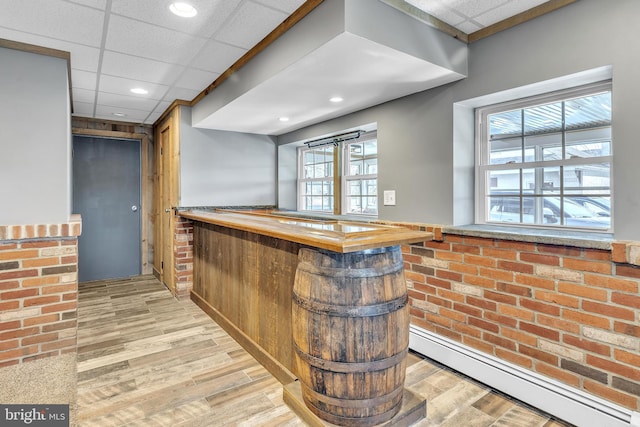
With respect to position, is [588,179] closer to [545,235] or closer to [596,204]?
[596,204]

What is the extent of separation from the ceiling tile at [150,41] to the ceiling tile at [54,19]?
0.32 feet

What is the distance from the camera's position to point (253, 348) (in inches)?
97.3

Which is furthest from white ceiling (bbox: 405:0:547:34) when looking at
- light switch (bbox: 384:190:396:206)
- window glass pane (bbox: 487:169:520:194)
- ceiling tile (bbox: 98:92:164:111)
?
ceiling tile (bbox: 98:92:164:111)

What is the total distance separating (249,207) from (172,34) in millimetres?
2423

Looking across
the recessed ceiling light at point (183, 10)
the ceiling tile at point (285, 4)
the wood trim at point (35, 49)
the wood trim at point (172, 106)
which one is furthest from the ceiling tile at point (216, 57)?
the wood trim at point (172, 106)

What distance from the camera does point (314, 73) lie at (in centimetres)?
231

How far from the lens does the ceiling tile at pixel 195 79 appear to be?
295 cm

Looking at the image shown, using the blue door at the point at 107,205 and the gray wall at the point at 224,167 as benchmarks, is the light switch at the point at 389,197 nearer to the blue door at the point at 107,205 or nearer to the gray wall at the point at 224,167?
the gray wall at the point at 224,167

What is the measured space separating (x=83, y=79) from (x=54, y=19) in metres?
1.09

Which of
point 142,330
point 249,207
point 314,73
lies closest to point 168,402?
point 142,330

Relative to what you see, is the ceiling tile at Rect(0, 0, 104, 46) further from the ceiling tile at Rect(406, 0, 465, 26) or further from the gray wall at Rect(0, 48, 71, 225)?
the ceiling tile at Rect(406, 0, 465, 26)

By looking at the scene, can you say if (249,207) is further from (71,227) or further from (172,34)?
(172,34)

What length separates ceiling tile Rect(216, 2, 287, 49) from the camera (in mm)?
1999

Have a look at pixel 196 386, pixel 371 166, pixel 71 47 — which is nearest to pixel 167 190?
pixel 71 47
